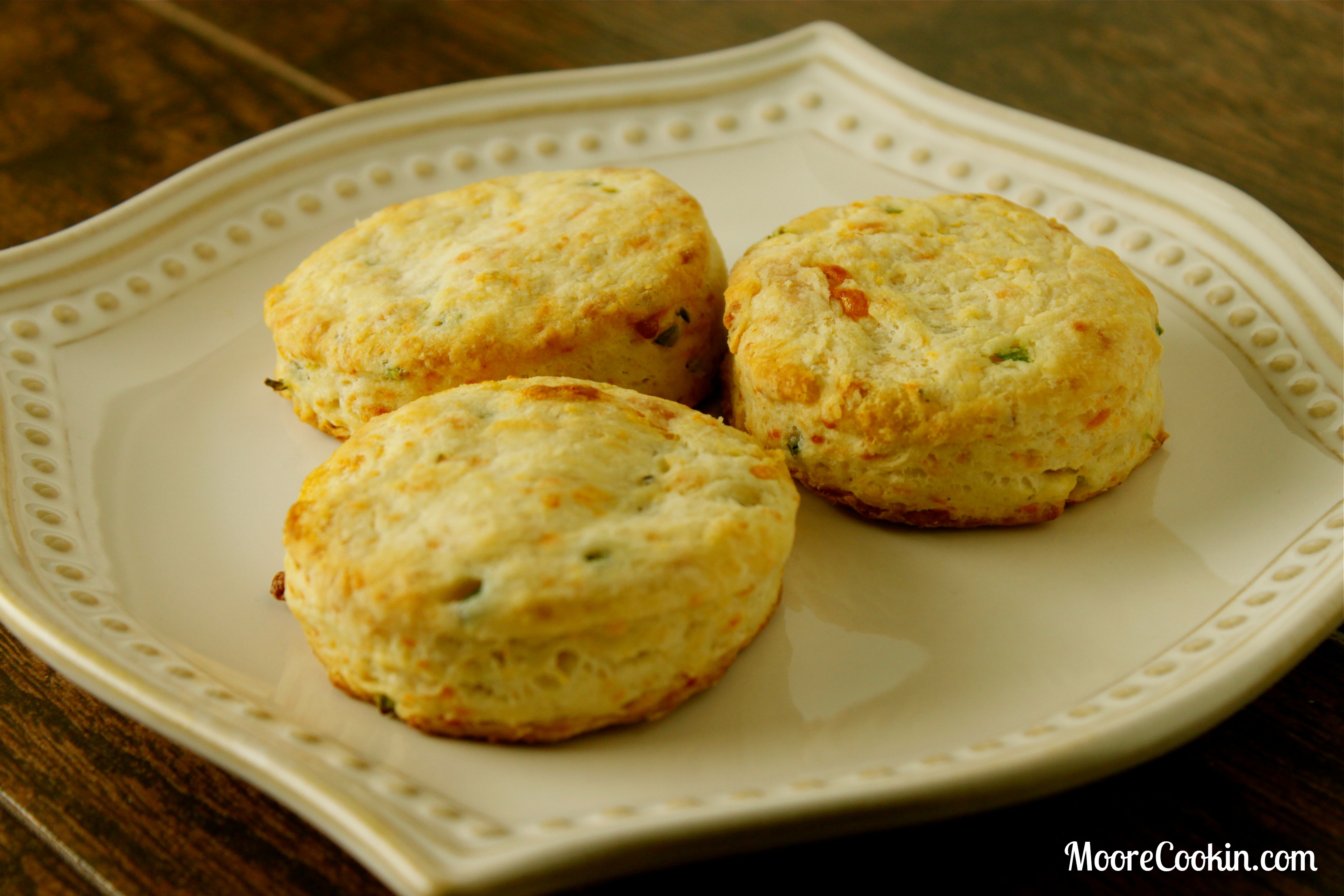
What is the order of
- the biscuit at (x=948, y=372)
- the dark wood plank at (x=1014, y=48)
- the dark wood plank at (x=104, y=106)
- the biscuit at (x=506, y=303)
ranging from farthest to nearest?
the dark wood plank at (x=1014, y=48), the dark wood plank at (x=104, y=106), the biscuit at (x=506, y=303), the biscuit at (x=948, y=372)

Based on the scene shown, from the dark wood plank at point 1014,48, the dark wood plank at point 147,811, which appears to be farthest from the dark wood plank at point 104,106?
the dark wood plank at point 147,811

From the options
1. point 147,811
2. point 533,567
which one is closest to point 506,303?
point 533,567

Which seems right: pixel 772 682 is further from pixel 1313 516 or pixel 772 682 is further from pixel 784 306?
pixel 1313 516

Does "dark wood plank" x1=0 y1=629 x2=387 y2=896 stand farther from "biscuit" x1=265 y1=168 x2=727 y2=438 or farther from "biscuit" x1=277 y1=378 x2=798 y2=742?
"biscuit" x1=265 y1=168 x2=727 y2=438

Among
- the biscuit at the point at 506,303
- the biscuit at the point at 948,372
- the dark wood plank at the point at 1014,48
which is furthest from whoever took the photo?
the dark wood plank at the point at 1014,48

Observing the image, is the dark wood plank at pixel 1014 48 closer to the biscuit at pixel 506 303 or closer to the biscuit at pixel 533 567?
the biscuit at pixel 506 303

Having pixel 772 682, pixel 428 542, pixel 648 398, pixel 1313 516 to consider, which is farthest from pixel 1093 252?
pixel 428 542
